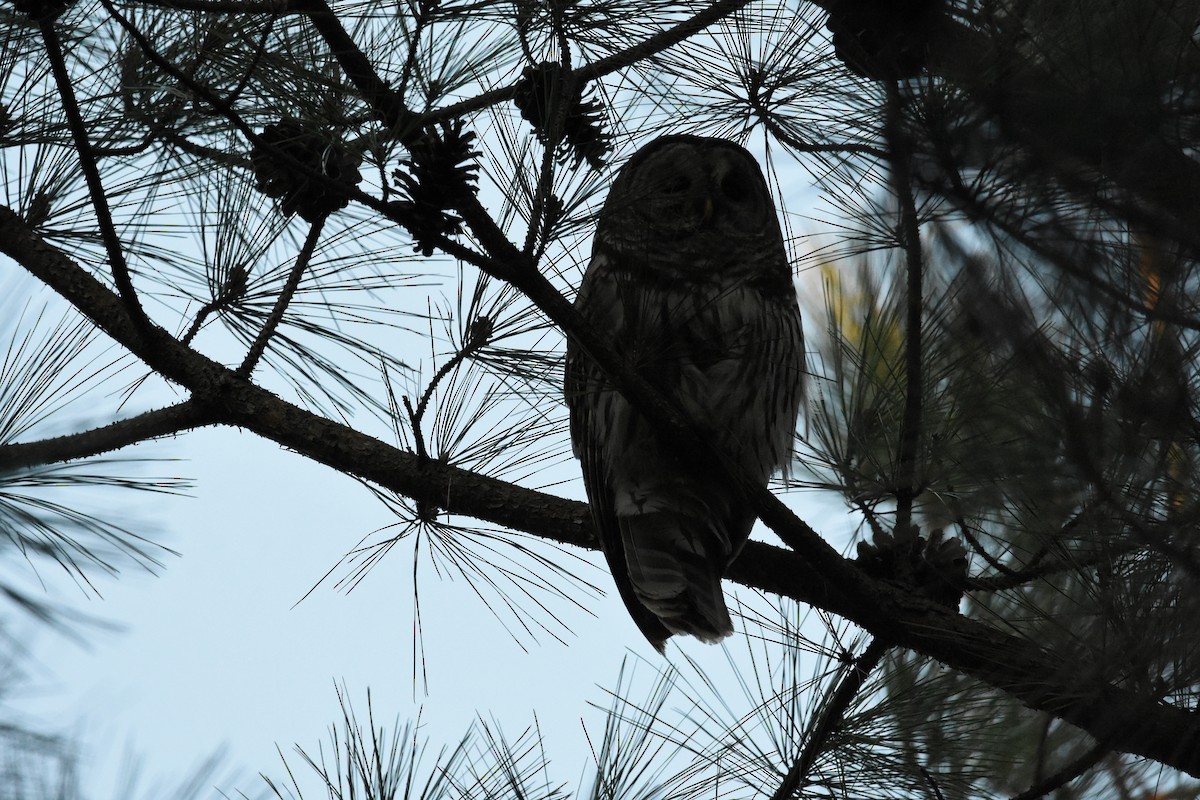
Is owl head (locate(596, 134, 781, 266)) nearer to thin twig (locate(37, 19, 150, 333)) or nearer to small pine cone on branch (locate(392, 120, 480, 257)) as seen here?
small pine cone on branch (locate(392, 120, 480, 257))

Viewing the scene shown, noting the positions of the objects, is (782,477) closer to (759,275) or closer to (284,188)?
(759,275)

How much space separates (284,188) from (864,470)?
1.35 metres

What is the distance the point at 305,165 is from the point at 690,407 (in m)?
1.17

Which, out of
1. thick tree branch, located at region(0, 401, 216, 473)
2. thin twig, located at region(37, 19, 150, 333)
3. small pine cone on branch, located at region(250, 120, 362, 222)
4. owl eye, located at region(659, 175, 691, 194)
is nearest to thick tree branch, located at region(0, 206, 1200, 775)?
thick tree branch, located at region(0, 401, 216, 473)

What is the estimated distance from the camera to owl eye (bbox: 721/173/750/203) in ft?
9.39

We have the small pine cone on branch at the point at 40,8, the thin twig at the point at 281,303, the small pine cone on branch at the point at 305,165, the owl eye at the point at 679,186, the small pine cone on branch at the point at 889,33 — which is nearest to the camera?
the small pine cone on branch at the point at 889,33

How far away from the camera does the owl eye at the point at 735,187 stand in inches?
113

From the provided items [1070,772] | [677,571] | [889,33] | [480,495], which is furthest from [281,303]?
[1070,772]

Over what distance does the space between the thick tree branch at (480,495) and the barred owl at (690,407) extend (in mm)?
102

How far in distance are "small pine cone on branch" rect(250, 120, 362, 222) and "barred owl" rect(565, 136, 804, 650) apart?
553 mm

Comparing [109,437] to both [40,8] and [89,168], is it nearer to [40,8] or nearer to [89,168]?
[89,168]

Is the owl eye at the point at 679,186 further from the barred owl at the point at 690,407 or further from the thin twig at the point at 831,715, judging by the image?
the thin twig at the point at 831,715

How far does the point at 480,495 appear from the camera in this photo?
7.58ft

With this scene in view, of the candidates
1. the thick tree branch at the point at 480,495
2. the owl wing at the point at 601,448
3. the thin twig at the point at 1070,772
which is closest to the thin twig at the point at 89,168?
the thick tree branch at the point at 480,495
